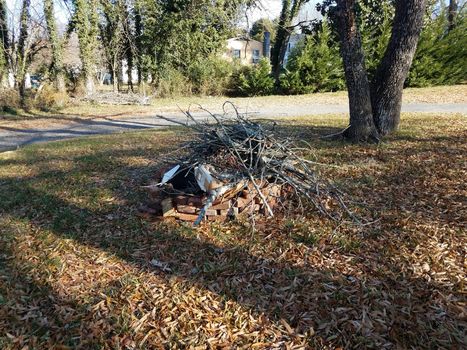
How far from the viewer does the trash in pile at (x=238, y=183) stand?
3.16 metres

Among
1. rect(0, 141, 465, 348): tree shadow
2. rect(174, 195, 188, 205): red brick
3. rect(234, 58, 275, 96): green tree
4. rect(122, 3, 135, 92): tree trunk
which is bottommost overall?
rect(0, 141, 465, 348): tree shadow

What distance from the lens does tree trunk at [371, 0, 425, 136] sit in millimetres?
5238

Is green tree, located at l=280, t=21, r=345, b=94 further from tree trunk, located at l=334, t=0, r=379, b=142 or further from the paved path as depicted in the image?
tree trunk, located at l=334, t=0, r=379, b=142

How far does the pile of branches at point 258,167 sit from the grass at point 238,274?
259mm

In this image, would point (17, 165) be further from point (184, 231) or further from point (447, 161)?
point (447, 161)

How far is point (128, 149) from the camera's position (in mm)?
6129

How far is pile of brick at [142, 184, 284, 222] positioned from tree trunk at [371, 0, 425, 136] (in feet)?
11.2

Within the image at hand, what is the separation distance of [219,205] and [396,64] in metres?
4.23

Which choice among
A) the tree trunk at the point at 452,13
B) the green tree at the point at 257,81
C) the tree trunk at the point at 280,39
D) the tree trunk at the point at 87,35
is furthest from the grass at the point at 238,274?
the tree trunk at the point at 280,39

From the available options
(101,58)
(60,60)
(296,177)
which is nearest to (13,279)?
(296,177)

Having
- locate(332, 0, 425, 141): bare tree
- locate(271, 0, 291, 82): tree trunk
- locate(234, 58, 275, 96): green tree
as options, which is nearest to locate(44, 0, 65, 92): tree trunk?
locate(234, 58, 275, 96): green tree

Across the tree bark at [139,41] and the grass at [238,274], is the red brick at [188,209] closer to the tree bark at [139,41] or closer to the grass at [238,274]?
the grass at [238,274]

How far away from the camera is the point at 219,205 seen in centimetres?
315

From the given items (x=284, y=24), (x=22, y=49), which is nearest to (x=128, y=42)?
(x=22, y=49)
